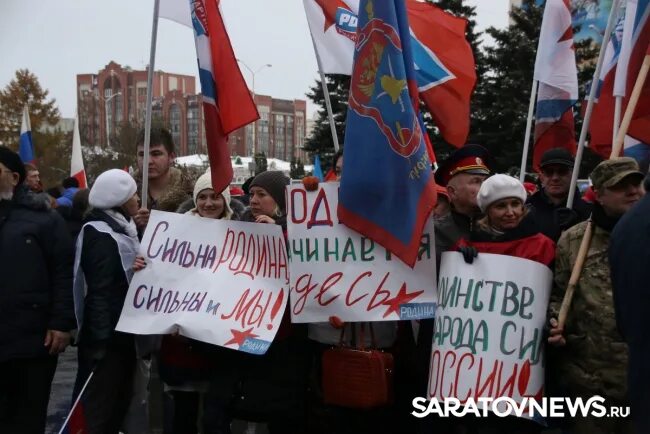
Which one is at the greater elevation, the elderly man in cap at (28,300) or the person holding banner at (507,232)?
the person holding banner at (507,232)

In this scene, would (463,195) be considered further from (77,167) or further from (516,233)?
(77,167)

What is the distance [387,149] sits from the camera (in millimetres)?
4598

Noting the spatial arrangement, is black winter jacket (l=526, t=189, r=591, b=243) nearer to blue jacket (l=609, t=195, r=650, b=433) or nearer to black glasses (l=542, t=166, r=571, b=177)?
black glasses (l=542, t=166, r=571, b=177)

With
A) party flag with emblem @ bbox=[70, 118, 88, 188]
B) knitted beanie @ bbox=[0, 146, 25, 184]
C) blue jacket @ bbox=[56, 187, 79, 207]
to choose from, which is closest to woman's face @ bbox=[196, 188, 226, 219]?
knitted beanie @ bbox=[0, 146, 25, 184]

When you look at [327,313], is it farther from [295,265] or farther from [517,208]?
[517,208]

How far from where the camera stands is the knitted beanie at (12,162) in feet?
17.4

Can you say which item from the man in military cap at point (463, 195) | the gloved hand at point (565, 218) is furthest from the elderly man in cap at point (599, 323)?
the gloved hand at point (565, 218)

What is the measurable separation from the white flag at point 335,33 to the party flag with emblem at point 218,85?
4.70 ft

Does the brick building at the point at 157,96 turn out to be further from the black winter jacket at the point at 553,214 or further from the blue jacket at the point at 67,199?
the black winter jacket at the point at 553,214

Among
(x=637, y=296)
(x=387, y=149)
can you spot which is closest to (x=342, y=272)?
(x=387, y=149)

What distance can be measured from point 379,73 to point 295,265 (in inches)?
43.2

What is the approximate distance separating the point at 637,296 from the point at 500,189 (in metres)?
1.45

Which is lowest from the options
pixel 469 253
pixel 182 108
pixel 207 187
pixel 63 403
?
pixel 63 403

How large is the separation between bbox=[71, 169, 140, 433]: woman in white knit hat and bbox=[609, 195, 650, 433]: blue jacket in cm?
310
